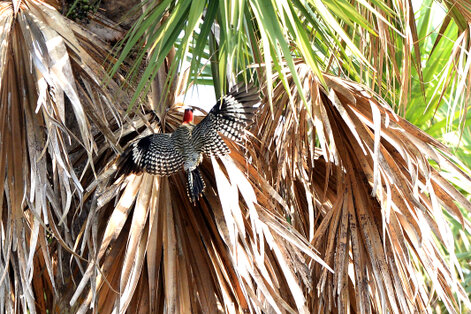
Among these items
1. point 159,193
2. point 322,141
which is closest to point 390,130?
point 322,141

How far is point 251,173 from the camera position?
1.97 metres

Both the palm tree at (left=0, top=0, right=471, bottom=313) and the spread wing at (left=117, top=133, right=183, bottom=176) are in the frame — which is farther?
the spread wing at (left=117, top=133, right=183, bottom=176)

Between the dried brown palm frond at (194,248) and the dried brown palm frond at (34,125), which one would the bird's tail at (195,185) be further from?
the dried brown palm frond at (34,125)

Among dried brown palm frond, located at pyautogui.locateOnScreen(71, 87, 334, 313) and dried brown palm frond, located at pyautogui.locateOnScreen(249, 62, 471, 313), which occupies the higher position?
dried brown palm frond, located at pyautogui.locateOnScreen(249, 62, 471, 313)

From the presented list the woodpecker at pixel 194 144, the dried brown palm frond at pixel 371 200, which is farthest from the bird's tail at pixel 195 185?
the dried brown palm frond at pixel 371 200

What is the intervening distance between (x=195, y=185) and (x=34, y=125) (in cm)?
48

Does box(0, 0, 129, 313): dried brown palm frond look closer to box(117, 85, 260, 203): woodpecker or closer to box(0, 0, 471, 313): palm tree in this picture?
box(0, 0, 471, 313): palm tree

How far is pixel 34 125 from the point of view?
173 cm

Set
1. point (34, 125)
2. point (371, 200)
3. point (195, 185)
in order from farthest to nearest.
→ point (371, 200), point (195, 185), point (34, 125)

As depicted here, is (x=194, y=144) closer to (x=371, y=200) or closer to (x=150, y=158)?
(x=150, y=158)

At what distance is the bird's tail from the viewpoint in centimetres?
183

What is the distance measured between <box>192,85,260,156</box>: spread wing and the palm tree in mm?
59

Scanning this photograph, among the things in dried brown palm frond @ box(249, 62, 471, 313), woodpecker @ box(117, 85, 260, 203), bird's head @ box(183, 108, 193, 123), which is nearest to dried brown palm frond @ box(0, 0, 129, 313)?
woodpecker @ box(117, 85, 260, 203)

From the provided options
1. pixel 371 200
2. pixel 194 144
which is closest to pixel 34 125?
pixel 194 144
